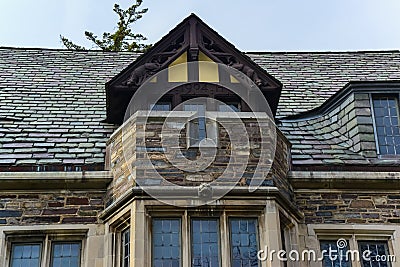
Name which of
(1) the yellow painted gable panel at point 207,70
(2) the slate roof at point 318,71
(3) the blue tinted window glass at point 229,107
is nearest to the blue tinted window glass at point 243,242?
(3) the blue tinted window glass at point 229,107

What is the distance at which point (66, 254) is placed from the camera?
8.66 metres

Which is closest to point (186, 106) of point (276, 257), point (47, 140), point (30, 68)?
point (47, 140)

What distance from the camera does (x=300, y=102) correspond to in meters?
12.1

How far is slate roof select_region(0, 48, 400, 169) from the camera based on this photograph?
9.74 m

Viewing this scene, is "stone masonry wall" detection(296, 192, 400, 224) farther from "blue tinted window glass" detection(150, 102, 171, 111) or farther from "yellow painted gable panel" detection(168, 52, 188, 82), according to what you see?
"yellow painted gable panel" detection(168, 52, 188, 82)

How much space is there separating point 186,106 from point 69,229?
233 centimetres

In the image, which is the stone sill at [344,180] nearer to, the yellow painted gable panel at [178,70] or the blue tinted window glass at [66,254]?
the yellow painted gable panel at [178,70]

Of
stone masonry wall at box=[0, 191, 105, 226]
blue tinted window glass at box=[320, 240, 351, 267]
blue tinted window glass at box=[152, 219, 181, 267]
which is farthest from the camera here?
blue tinted window glass at box=[320, 240, 351, 267]

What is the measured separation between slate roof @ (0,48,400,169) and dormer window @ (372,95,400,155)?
4.86 ft

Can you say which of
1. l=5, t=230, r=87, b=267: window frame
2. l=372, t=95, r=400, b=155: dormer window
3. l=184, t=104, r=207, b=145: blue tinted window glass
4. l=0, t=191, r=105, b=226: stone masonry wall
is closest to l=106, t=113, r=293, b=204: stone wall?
l=184, t=104, r=207, b=145: blue tinted window glass

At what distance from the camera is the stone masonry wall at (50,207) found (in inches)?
344

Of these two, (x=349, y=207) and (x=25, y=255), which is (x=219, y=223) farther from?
(x=25, y=255)

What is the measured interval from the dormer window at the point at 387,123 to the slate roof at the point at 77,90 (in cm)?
148

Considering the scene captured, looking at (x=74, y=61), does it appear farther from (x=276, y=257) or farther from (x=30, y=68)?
(x=276, y=257)
